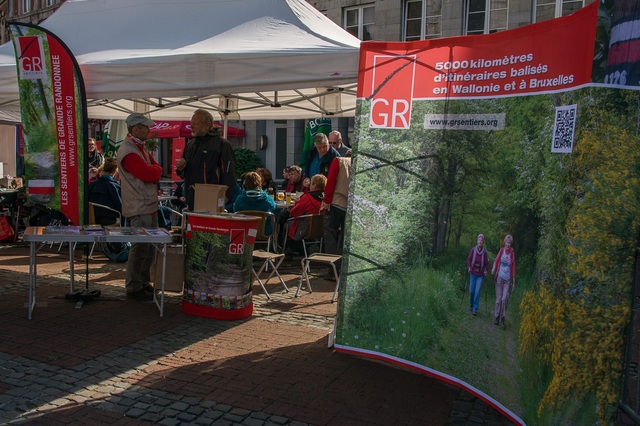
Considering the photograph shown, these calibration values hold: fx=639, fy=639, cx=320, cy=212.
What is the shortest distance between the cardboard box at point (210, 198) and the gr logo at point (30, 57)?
2.26m

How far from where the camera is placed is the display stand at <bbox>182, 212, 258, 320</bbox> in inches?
241

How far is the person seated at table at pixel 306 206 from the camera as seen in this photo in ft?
27.8

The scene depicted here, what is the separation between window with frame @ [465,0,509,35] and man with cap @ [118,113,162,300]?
46.1 ft

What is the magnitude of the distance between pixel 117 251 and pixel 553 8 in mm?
13710

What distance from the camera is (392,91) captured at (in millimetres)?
4582

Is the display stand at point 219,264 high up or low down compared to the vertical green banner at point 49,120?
down

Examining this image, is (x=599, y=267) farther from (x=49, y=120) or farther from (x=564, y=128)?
(x=49, y=120)

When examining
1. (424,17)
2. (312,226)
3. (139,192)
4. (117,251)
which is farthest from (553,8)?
(139,192)

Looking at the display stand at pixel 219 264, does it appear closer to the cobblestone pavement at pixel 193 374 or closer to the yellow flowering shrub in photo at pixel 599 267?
the cobblestone pavement at pixel 193 374

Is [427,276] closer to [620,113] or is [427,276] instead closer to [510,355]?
[510,355]

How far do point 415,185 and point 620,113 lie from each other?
1703mm

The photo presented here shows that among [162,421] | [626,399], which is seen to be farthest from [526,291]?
[162,421]

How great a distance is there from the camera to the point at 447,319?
4277 millimetres

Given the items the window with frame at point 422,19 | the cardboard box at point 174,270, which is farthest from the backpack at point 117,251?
the window with frame at point 422,19
